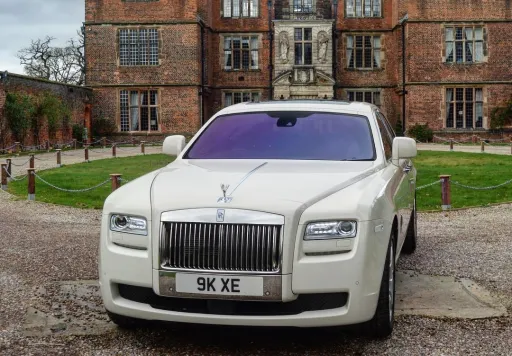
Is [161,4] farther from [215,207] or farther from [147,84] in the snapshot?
[215,207]

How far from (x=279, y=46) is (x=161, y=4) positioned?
7.16 m

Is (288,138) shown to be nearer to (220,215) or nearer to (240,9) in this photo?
(220,215)

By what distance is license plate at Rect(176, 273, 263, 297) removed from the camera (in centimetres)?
396

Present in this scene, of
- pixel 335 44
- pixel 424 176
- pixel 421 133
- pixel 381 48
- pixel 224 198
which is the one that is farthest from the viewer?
pixel 381 48

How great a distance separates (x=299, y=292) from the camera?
13.0ft

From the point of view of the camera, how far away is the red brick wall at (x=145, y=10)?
36719 mm

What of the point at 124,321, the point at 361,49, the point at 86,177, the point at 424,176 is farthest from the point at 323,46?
the point at 124,321

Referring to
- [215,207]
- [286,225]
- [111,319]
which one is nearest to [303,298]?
[286,225]

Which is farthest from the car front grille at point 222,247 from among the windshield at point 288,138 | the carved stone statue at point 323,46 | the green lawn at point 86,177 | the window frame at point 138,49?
the carved stone statue at point 323,46

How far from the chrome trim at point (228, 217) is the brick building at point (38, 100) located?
2642 centimetres

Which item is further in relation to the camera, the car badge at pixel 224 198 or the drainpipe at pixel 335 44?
the drainpipe at pixel 335 44

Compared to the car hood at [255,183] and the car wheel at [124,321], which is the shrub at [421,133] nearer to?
the car hood at [255,183]

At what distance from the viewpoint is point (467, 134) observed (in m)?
36.9

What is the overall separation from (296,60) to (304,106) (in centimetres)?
3297
